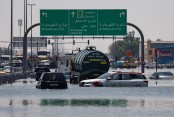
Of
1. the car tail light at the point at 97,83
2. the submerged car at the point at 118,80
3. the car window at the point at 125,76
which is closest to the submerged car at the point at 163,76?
the submerged car at the point at 118,80

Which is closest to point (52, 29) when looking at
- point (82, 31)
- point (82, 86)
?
point (82, 31)

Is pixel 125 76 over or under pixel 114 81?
over

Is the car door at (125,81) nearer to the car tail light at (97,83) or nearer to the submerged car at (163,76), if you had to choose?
the car tail light at (97,83)

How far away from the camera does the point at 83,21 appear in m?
82.8

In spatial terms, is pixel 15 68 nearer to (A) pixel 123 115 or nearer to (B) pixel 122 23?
(B) pixel 122 23

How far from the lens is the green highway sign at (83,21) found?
82688 millimetres

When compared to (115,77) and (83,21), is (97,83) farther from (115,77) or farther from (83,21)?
(83,21)

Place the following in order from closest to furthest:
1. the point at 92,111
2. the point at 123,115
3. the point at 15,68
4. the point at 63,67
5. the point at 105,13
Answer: the point at 123,115, the point at 92,111, the point at 105,13, the point at 63,67, the point at 15,68

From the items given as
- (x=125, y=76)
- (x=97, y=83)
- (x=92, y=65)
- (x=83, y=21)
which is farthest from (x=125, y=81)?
(x=83, y=21)

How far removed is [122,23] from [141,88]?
26210 mm

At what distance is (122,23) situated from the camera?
8331 cm

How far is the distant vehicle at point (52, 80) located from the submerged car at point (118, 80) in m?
2.14

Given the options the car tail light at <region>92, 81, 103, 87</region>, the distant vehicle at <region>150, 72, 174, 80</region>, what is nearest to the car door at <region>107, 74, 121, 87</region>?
the car tail light at <region>92, 81, 103, 87</region>

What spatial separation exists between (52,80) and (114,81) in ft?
14.4
